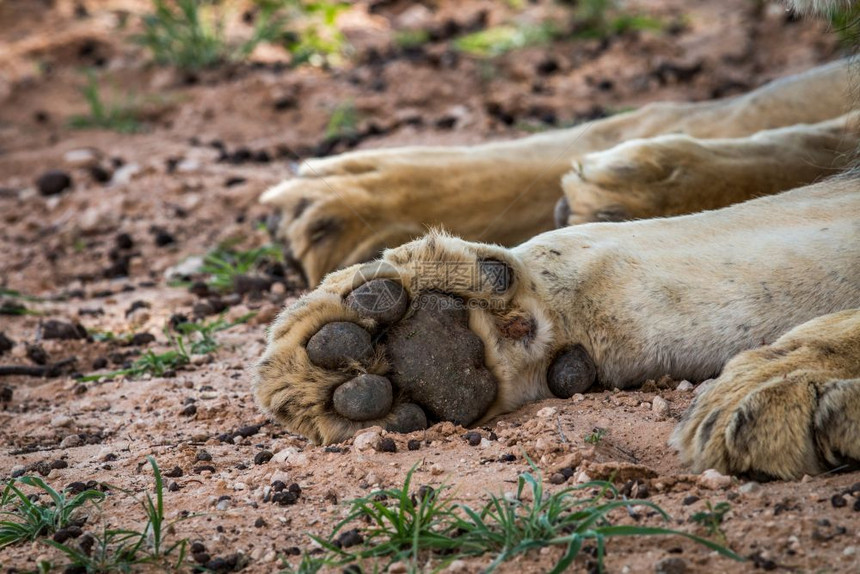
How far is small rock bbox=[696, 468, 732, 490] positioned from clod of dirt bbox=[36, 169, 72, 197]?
4505 millimetres

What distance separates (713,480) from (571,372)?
1.97ft

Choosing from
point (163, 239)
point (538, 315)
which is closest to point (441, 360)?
point (538, 315)

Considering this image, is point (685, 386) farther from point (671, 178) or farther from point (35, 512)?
point (35, 512)

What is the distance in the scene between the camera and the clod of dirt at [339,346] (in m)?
2.31

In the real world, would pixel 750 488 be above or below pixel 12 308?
above

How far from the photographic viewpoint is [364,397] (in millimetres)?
2326

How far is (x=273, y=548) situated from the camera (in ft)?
6.59

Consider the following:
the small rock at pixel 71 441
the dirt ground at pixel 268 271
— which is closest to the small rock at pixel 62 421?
the dirt ground at pixel 268 271

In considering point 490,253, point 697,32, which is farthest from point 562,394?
point 697,32

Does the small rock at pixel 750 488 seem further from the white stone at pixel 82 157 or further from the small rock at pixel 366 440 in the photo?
the white stone at pixel 82 157

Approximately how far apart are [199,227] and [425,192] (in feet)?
5.93

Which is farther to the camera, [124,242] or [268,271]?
[124,242]

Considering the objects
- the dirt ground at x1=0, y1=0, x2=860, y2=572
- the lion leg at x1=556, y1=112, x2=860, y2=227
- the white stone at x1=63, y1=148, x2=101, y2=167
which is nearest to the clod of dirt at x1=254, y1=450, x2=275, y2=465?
the dirt ground at x1=0, y1=0, x2=860, y2=572

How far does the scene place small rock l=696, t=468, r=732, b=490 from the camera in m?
2.00
